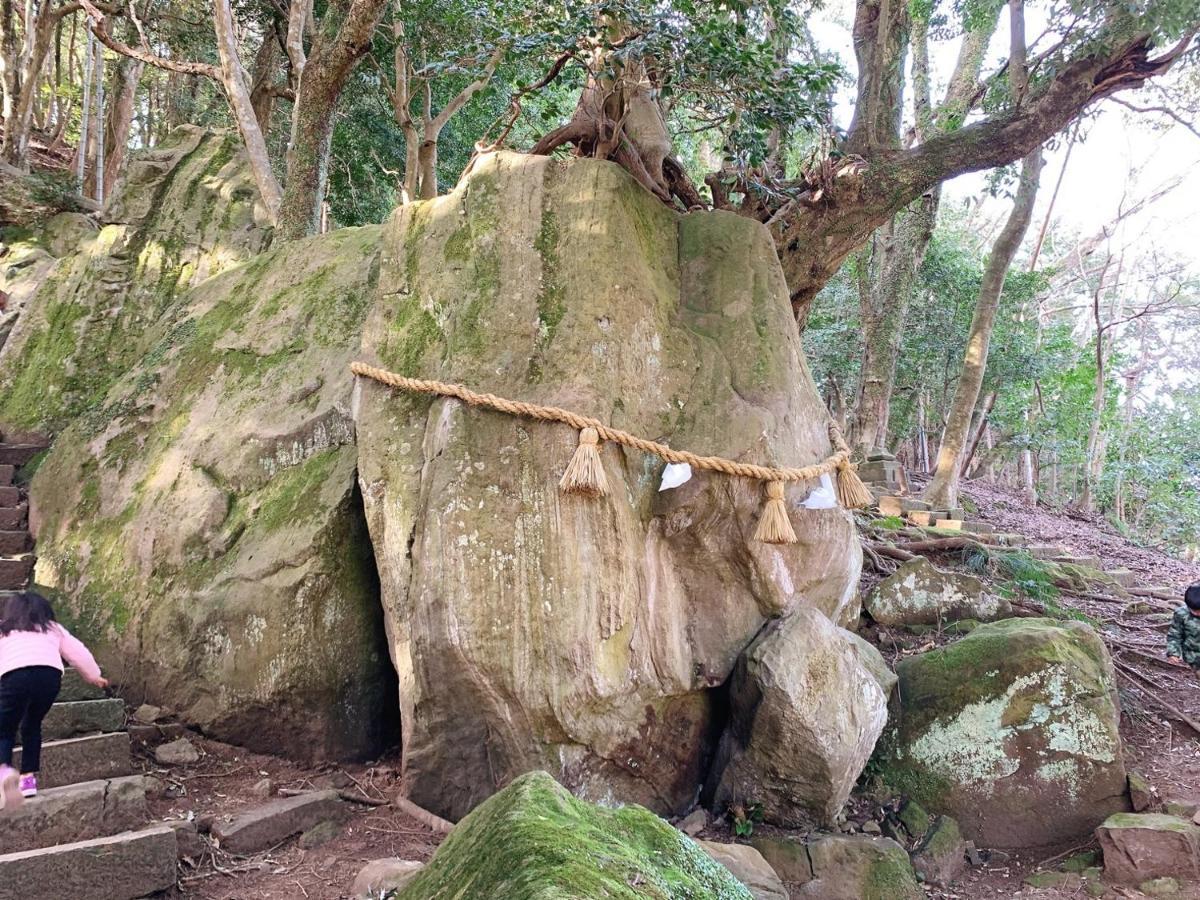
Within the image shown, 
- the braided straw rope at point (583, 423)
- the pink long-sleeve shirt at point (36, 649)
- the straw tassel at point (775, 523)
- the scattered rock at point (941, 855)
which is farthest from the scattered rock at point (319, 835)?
the scattered rock at point (941, 855)

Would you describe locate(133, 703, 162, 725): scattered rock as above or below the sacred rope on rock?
below

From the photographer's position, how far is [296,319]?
5277mm

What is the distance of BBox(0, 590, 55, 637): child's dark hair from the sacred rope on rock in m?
1.80

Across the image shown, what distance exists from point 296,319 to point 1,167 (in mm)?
7929

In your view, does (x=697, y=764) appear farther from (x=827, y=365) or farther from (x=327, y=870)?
(x=827, y=365)

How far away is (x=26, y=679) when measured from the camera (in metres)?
3.33

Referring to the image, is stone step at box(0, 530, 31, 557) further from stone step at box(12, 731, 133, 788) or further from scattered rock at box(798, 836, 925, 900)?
scattered rock at box(798, 836, 925, 900)

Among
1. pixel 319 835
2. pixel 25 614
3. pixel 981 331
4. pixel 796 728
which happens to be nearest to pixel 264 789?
pixel 319 835

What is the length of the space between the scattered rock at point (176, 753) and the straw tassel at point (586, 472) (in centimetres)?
234

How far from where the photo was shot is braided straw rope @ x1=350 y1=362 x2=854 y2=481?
366 cm

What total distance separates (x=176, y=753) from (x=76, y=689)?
637 mm

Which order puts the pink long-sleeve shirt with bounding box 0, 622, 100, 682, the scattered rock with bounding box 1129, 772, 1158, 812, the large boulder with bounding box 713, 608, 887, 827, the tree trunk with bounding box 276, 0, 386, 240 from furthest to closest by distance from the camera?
the tree trunk with bounding box 276, 0, 386, 240 → the scattered rock with bounding box 1129, 772, 1158, 812 → the large boulder with bounding box 713, 608, 887, 827 → the pink long-sleeve shirt with bounding box 0, 622, 100, 682

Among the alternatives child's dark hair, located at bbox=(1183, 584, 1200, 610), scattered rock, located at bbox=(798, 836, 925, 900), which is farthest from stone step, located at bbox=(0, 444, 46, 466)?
child's dark hair, located at bbox=(1183, 584, 1200, 610)

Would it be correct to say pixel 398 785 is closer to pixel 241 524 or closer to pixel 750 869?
pixel 241 524
